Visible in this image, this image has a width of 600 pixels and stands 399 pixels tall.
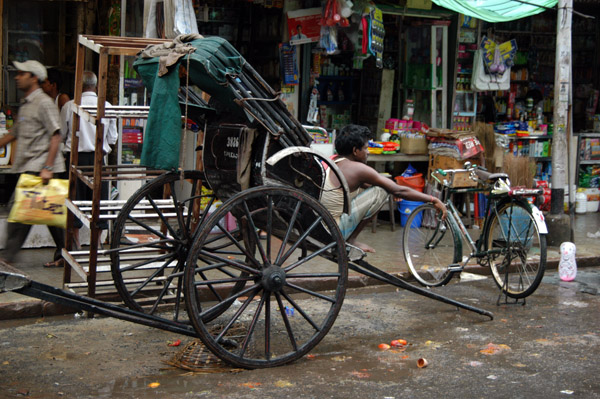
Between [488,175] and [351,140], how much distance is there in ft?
5.09

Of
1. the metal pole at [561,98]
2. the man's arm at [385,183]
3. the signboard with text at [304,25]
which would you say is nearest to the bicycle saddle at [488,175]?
the man's arm at [385,183]

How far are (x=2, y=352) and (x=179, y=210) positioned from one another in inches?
61.2

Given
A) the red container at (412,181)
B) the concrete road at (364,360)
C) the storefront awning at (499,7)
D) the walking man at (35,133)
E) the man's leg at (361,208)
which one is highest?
the storefront awning at (499,7)

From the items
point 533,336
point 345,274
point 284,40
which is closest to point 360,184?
point 345,274

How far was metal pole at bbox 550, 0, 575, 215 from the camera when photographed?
30.2 ft

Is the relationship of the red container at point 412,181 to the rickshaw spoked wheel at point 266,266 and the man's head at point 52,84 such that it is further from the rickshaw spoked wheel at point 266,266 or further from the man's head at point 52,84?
the rickshaw spoked wheel at point 266,266

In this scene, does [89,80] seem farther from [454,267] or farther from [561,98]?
[561,98]

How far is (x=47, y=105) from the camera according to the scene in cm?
617

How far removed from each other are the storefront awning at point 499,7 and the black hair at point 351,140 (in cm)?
360

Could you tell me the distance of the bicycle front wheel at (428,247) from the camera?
7141mm

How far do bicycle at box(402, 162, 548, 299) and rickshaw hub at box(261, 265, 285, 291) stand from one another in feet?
→ 7.78

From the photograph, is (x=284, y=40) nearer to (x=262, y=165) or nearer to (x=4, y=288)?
(x=262, y=165)

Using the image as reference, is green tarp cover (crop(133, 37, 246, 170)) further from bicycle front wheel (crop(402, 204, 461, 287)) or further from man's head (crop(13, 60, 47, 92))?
bicycle front wheel (crop(402, 204, 461, 287))

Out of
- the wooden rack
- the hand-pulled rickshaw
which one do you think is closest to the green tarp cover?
the hand-pulled rickshaw
